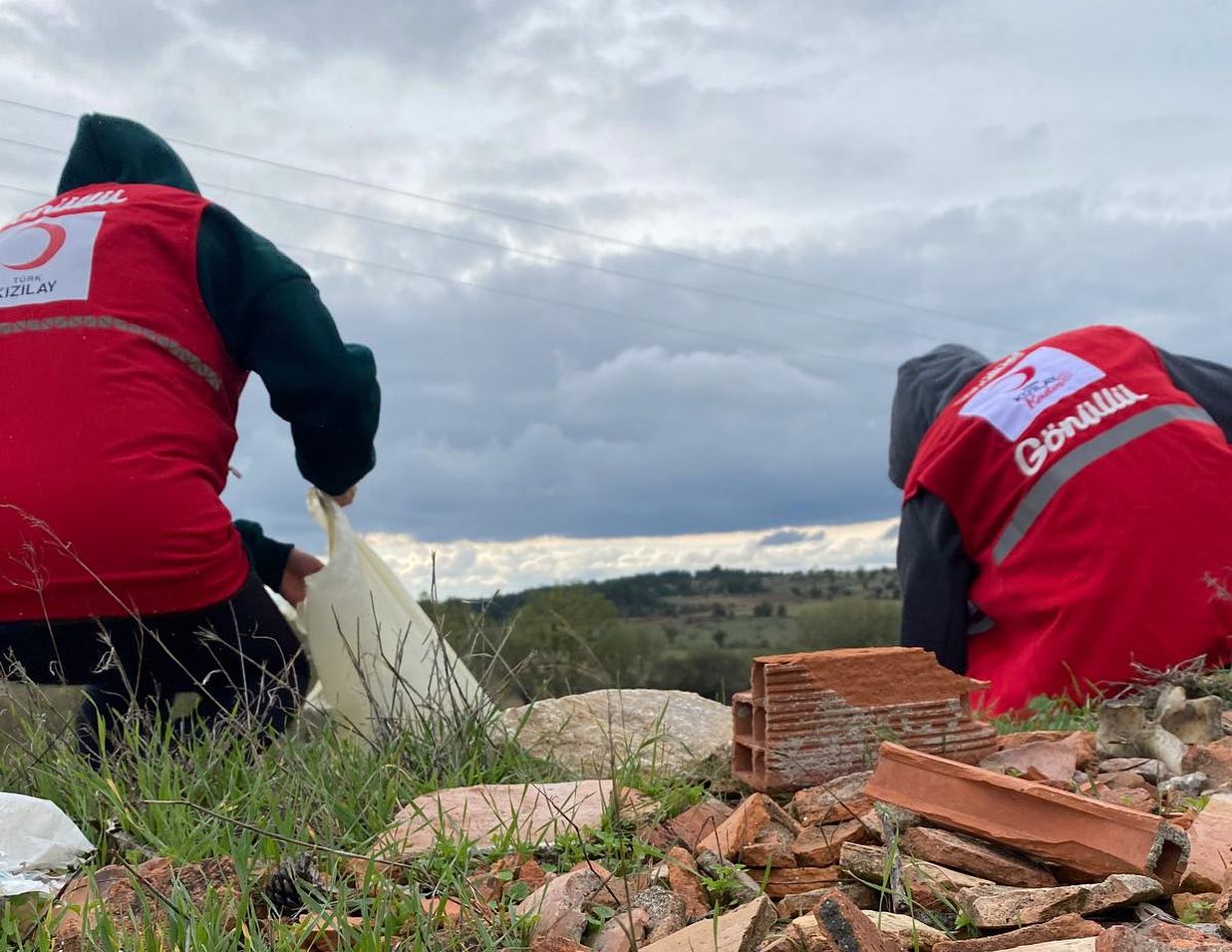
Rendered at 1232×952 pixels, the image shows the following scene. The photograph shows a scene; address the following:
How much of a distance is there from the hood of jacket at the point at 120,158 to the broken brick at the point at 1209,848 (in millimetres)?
3722

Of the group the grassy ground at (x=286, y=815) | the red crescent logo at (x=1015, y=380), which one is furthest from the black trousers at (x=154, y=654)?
the red crescent logo at (x=1015, y=380)

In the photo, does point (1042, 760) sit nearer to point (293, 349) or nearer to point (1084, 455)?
point (1084, 455)

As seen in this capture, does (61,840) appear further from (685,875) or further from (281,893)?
(685,875)

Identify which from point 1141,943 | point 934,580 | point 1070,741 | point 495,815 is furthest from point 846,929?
point 934,580

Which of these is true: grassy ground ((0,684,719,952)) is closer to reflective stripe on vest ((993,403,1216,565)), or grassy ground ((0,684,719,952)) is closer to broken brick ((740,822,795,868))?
broken brick ((740,822,795,868))

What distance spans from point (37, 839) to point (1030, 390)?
12.1 ft

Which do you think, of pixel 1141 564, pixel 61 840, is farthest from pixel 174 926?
pixel 1141 564

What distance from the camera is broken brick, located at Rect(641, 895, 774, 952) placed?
5.34ft

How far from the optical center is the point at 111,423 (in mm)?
3502

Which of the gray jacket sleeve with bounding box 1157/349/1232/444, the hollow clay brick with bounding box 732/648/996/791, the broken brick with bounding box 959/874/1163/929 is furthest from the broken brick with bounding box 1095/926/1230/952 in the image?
the gray jacket sleeve with bounding box 1157/349/1232/444

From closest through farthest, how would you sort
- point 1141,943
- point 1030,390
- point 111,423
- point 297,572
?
point 1141,943, point 111,423, point 297,572, point 1030,390

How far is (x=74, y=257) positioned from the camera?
372cm

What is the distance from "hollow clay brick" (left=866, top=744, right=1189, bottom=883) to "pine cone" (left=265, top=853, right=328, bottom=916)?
946mm

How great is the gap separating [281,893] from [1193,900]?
1.42 metres
